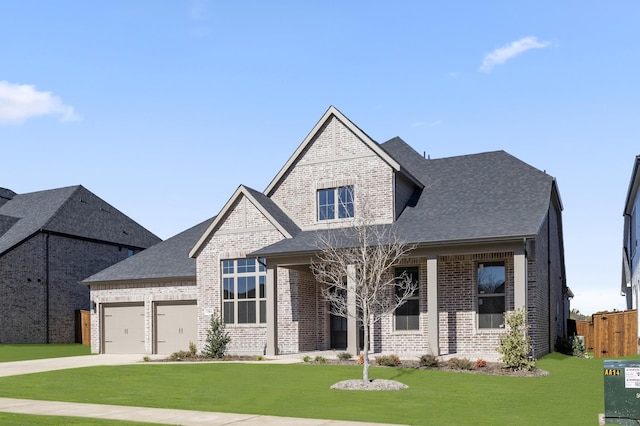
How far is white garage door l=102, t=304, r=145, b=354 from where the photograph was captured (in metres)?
31.5

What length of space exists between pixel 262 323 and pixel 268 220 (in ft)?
13.2

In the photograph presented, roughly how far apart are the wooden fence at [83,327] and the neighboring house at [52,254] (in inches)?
13.1

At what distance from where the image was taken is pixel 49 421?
37.4 ft

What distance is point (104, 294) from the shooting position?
32406 millimetres

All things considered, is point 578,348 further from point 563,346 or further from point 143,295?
point 143,295

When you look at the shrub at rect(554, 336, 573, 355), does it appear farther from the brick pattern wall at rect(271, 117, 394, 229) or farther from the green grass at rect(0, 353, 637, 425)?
the brick pattern wall at rect(271, 117, 394, 229)

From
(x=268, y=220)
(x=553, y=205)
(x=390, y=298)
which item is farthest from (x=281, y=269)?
(x=553, y=205)

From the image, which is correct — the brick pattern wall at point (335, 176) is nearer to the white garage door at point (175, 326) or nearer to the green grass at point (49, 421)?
the white garage door at point (175, 326)

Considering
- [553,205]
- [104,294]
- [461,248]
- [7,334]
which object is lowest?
[7,334]

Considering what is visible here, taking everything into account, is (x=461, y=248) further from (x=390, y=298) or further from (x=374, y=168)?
→ (x=374, y=168)

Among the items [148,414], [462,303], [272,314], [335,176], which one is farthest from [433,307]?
[148,414]

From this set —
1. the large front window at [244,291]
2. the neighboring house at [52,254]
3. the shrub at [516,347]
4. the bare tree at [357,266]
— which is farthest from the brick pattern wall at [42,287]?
the shrub at [516,347]

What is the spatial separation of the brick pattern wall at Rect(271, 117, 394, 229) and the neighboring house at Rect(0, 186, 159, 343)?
19618 millimetres

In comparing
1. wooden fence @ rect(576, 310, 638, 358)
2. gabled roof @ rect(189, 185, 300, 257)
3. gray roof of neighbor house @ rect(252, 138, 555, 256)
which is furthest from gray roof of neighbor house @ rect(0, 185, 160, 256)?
wooden fence @ rect(576, 310, 638, 358)
